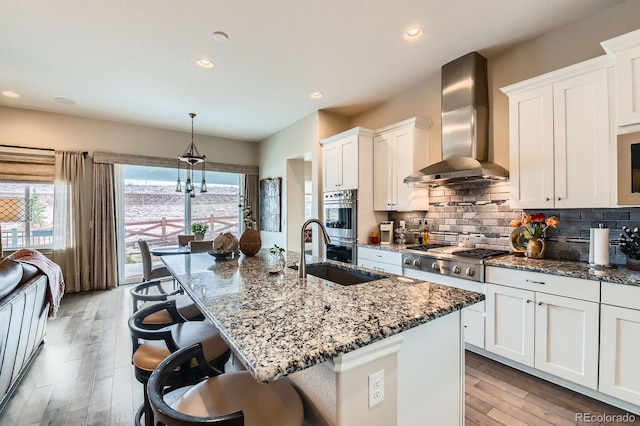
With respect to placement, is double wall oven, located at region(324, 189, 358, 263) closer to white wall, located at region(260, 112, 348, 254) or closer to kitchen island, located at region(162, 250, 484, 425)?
white wall, located at region(260, 112, 348, 254)

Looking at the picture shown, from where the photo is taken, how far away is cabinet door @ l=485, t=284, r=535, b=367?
7.52ft

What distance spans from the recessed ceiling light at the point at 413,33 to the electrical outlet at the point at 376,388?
2790 mm

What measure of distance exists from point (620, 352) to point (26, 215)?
7229 mm

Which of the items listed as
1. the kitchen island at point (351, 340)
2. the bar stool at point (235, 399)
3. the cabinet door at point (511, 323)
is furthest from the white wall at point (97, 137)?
the cabinet door at point (511, 323)

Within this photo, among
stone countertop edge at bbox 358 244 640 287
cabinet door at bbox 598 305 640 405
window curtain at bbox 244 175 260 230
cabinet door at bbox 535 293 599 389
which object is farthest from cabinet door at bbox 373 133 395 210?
window curtain at bbox 244 175 260 230

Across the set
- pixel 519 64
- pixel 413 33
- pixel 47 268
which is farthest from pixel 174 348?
pixel 519 64

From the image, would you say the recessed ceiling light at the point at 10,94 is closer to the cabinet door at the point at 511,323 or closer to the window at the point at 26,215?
the window at the point at 26,215

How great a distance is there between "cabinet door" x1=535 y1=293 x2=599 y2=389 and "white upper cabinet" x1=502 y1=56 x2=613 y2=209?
31.4 inches

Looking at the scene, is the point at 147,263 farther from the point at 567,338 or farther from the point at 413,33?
the point at 567,338

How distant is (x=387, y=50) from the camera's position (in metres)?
2.95

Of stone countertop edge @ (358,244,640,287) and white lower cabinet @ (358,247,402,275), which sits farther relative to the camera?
white lower cabinet @ (358,247,402,275)

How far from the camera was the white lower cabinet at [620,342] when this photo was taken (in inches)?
71.6

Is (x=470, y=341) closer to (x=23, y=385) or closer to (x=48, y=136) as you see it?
(x=23, y=385)

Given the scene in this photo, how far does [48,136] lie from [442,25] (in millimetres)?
5845
